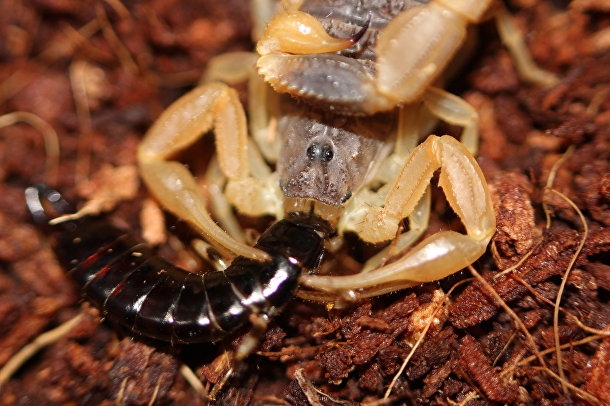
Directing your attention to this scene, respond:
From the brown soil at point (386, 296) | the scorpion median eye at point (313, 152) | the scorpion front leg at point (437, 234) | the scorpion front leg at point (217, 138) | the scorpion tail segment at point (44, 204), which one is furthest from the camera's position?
the scorpion tail segment at point (44, 204)

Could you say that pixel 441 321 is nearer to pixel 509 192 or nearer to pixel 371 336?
pixel 371 336

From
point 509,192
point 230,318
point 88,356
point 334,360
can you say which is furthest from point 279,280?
point 509,192

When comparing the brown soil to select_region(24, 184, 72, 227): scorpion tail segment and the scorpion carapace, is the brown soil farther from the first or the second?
the scorpion carapace

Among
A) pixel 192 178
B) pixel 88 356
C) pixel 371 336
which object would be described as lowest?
pixel 88 356

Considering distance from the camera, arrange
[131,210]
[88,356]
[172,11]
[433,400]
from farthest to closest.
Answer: [172,11] < [131,210] < [88,356] < [433,400]

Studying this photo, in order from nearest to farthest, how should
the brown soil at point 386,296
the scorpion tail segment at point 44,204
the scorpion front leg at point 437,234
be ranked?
the scorpion front leg at point 437,234 < the brown soil at point 386,296 < the scorpion tail segment at point 44,204

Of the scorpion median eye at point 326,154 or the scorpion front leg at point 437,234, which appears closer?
the scorpion front leg at point 437,234

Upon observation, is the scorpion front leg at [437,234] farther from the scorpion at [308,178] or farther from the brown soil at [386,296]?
the brown soil at [386,296]

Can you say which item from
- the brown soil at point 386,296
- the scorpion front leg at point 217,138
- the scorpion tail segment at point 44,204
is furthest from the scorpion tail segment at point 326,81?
the scorpion tail segment at point 44,204
